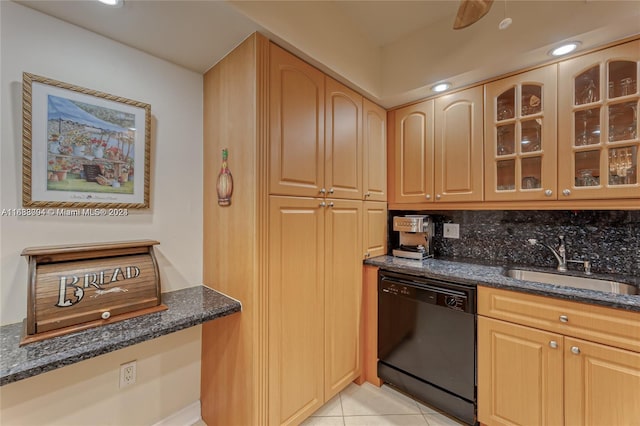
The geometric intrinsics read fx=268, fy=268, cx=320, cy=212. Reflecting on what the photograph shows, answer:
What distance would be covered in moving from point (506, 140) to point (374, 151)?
0.88 meters

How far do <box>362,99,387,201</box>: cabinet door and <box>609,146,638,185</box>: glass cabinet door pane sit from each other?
1314 mm

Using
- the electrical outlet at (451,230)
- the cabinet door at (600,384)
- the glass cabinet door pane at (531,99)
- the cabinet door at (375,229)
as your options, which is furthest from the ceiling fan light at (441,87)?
the cabinet door at (600,384)

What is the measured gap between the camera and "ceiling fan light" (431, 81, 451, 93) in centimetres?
185

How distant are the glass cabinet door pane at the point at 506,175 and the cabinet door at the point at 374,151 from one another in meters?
0.80

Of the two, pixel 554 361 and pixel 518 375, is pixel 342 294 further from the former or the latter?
pixel 554 361

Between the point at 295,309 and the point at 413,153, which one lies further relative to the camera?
the point at 413,153

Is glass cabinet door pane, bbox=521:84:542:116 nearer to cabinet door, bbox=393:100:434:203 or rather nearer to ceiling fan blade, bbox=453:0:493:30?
cabinet door, bbox=393:100:434:203

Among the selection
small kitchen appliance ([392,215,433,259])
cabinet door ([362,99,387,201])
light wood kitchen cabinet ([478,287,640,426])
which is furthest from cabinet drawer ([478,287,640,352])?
cabinet door ([362,99,387,201])

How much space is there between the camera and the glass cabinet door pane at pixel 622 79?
1.38 meters

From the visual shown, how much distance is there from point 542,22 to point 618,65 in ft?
1.47

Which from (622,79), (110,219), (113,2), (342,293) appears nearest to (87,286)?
(110,219)

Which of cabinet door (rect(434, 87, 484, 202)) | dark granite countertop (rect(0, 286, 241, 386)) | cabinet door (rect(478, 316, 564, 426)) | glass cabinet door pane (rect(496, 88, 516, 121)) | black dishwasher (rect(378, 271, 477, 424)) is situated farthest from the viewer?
cabinet door (rect(434, 87, 484, 202))

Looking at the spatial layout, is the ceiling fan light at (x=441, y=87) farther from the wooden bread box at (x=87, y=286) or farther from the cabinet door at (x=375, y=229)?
the wooden bread box at (x=87, y=286)

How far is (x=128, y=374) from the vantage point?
141cm
